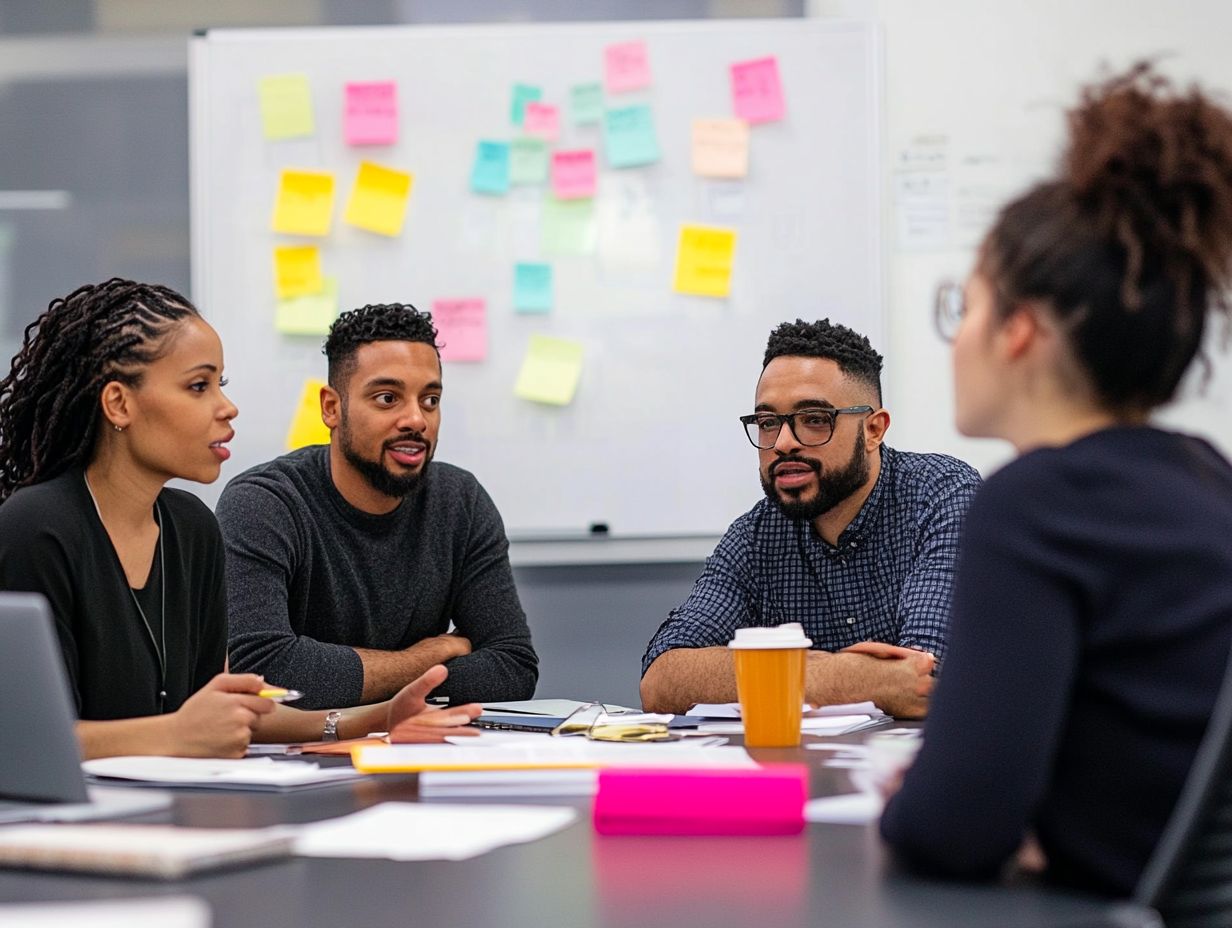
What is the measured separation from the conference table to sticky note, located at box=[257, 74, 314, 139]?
2526 millimetres

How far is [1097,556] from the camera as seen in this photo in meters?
0.84

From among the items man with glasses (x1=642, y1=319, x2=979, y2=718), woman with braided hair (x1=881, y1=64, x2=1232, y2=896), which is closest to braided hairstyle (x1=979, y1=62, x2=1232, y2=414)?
woman with braided hair (x1=881, y1=64, x2=1232, y2=896)

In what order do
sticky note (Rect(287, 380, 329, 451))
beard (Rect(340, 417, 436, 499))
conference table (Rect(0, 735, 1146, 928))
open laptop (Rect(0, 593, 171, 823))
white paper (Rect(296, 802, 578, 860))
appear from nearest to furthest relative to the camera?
conference table (Rect(0, 735, 1146, 928)) < white paper (Rect(296, 802, 578, 860)) < open laptop (Rect(0, 593, 171, 823)) < beard (Rect(340, 417, 436, 499)) < sticky note (Rect(287, 380, 329, 451))

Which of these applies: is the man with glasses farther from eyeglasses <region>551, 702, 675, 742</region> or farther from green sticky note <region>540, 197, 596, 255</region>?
green sticky note <region>540, 197, 596, 255</region>

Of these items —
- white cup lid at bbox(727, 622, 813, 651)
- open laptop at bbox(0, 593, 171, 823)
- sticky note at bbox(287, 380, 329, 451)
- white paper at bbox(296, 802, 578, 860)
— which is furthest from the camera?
sticky note at bbox(287, 380, 329, 451)

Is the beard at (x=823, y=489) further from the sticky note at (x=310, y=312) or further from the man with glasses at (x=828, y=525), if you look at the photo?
the sticky note at (x=310, y=312)

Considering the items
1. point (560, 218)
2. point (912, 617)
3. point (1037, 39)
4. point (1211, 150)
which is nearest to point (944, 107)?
point (1037, 39)

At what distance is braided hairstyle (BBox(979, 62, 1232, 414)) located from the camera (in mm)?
888

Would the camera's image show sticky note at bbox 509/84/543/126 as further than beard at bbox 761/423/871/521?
Yes

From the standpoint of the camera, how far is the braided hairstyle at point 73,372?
6.21ft

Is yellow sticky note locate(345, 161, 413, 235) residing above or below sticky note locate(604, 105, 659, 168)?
below

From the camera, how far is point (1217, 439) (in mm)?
3320

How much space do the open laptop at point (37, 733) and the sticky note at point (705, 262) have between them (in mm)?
2264

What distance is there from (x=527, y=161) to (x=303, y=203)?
530 mm
